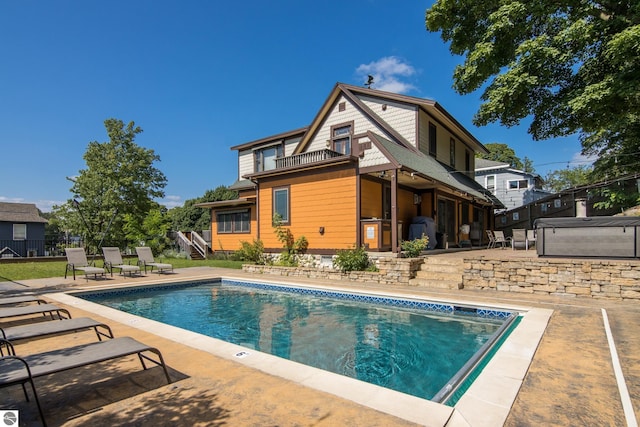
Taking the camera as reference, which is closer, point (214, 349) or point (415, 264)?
point (214, 349)

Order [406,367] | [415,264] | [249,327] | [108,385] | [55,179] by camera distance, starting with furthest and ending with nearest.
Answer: [55,179] → [415,264] → [249,327] → [406,367] → [108,385]

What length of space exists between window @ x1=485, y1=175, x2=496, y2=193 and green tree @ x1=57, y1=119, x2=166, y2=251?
29.8 metres

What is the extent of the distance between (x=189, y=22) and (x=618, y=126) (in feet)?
76.1

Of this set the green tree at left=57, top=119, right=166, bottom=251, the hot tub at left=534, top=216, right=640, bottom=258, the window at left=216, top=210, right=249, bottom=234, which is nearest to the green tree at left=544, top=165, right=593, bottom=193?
the hot tub at left=534, top=216, right=640, bottom=258

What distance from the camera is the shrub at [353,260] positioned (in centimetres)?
1207

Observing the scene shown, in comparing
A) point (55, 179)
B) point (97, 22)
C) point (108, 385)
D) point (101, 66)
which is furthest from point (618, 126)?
point (55, 179)

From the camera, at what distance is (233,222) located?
2139 cm

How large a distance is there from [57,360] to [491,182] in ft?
107

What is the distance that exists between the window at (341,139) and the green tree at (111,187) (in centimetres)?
1828

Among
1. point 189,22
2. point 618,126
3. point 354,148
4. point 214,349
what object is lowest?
point 214,349

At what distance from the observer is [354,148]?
1338 centimetres

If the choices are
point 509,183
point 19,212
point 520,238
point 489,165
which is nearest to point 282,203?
point 520,238

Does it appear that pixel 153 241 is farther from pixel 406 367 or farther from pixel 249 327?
pixel 406 367

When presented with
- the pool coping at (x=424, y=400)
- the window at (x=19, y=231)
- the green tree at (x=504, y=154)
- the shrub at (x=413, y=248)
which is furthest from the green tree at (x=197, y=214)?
the green tree at (x=504, y=154)
